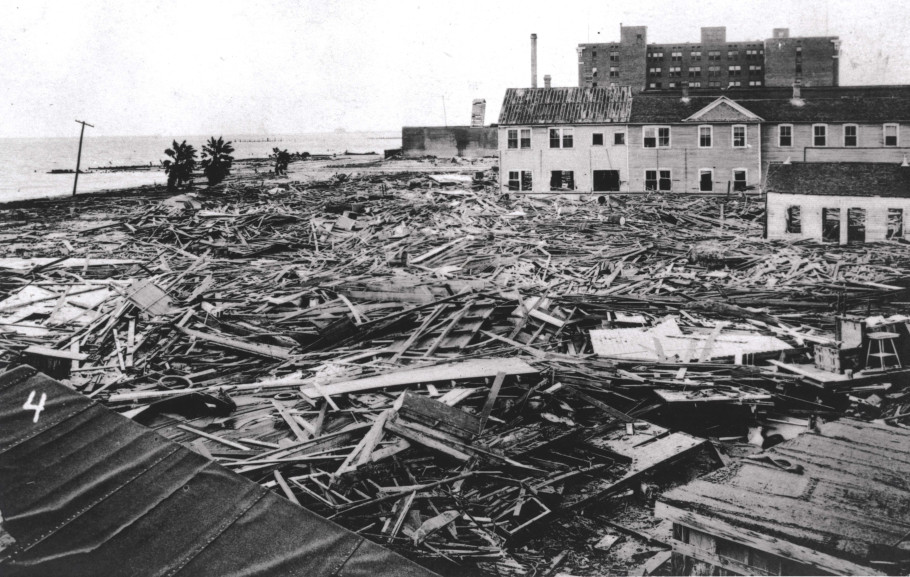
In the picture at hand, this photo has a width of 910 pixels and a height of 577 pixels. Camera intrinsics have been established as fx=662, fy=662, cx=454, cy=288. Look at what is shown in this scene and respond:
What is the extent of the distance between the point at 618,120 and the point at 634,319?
1183 inches

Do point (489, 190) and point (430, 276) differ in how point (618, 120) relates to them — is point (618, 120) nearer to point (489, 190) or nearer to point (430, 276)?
point (489, 190)

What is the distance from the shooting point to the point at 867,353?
412 inches

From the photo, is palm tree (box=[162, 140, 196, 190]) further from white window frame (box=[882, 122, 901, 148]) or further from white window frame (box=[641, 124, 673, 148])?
white window frame (box=[882, 122, 901, 148])

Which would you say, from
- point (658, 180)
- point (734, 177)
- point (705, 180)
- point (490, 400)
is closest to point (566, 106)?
point (658, 180)

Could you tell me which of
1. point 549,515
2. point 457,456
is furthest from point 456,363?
point 549,515

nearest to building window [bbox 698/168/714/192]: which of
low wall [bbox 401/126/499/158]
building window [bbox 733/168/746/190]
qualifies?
building window [bbox 733/168/746/190]

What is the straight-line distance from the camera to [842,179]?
24.7 meters

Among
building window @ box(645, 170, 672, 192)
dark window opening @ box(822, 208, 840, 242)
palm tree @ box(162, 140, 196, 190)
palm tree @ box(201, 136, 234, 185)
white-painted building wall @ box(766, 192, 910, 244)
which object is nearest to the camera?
white-painted building wall @ box(766, 192, 910, 244)

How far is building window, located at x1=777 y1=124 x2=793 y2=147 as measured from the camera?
1535 inches

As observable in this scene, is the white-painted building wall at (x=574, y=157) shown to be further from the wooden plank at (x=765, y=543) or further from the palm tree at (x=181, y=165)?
the wooden plank at (x=765, y=543)

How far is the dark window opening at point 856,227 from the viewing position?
24.7 metres

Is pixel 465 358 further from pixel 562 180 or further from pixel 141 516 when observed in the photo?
pixel 562 180

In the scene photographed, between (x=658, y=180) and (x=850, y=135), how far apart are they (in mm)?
10814

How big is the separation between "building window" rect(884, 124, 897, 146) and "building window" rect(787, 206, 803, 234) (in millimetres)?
16401
